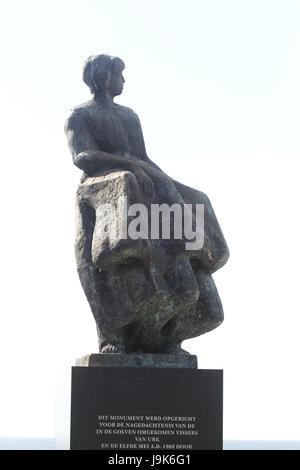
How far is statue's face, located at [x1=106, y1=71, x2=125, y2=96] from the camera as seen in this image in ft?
36.1

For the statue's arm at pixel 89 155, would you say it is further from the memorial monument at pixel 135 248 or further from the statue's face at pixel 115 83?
the statue's face at pixel 115 83

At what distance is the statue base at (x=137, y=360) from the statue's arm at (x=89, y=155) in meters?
1.69

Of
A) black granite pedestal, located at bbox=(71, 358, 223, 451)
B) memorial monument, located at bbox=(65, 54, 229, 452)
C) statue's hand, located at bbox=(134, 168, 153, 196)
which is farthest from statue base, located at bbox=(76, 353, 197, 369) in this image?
statue's hand, located at bbox=(134, 168, 153, 196)

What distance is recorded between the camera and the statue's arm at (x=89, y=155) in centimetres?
1043

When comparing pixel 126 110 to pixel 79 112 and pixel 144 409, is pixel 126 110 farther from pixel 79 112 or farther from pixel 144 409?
pixel 144 409

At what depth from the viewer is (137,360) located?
9.97m

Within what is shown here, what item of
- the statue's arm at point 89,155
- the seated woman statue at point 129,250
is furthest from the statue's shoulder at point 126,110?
the statue's arm at point 89,155

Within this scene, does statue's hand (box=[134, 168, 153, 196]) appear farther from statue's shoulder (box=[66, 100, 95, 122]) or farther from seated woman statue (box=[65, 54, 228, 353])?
statue's shoulder (box=[66, 100, 95, 122])

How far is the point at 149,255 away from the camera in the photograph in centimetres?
1003

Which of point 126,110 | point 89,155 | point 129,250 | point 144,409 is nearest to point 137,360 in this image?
point 144,409

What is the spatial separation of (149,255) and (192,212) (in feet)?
3.28

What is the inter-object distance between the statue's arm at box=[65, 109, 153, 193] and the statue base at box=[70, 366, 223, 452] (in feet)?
6.34

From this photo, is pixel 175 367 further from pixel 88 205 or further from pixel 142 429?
pixel 88 205
